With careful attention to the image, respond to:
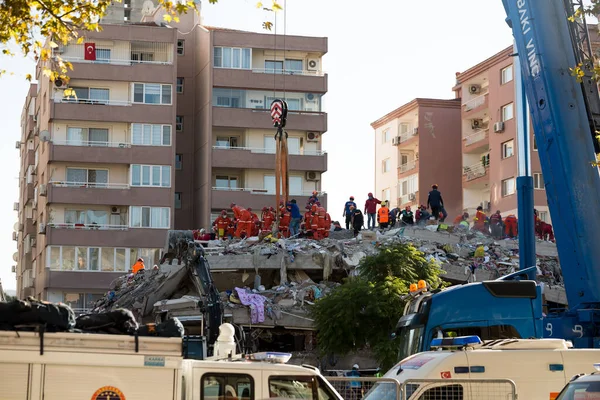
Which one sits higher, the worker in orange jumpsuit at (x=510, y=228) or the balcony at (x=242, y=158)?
the balcony at (x=242, y=158)

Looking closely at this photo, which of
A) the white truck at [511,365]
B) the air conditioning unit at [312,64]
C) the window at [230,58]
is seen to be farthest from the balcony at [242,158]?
the white truck at [511,365]

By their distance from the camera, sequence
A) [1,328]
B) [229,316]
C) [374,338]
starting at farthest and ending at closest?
[229,316]
[374,338]
[1,328]

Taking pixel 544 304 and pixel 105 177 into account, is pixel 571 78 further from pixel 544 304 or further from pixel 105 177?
pixel 105 177

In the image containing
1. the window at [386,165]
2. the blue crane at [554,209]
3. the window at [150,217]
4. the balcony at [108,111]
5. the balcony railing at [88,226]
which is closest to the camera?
the blue crane at [554,209]

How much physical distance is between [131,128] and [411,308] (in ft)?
155

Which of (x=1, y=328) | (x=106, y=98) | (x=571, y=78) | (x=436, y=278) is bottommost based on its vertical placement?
(x=1, y=328)

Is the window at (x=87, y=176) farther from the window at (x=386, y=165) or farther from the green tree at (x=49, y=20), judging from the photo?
the green tree at (x=49, y=20)

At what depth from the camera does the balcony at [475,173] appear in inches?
2790

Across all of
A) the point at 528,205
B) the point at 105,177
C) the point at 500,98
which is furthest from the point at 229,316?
the point at 500,98

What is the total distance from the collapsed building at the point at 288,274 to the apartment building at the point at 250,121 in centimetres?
2202

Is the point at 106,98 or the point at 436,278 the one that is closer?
the point at 436,278

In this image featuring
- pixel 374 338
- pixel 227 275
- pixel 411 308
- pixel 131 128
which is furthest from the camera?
pixel 131 128

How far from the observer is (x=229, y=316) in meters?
40.0

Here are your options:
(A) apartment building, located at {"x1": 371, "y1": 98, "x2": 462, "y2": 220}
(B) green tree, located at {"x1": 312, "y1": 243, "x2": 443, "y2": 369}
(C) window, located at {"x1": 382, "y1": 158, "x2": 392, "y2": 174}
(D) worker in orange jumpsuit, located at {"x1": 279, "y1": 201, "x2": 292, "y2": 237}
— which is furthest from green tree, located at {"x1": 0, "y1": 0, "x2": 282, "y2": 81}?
(C) window, located at {"x1": 382, "y1": 158, "x2": 392, "y2": 174}
